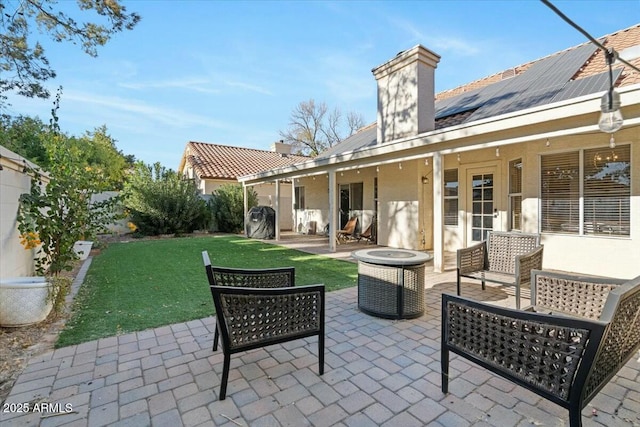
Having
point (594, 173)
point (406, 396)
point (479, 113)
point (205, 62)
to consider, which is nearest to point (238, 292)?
point (406, 396)

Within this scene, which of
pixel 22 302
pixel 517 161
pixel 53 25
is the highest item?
pixel 53 25

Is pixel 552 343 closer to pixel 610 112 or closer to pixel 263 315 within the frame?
pixel 263 315

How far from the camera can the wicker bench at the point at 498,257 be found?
4228 mm

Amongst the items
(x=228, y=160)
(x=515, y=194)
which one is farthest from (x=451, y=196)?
(x=228, y=160)

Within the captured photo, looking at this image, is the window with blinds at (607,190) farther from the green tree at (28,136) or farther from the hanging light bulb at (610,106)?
the green tree at (28,136)

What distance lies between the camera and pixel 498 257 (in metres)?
4.65

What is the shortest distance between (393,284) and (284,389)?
1.82 meters

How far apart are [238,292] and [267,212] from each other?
33.4 ft

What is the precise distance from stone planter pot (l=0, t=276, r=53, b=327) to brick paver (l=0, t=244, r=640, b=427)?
104 centimetres

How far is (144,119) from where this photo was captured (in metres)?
15.3

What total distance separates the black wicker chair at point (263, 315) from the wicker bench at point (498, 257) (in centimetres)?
270

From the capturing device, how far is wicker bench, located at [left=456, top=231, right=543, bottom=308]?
423 cm

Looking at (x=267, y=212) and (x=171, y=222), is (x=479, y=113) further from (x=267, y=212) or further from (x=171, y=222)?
(x=171, y=222)

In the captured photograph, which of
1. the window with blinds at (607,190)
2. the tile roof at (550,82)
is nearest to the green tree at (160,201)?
the tile roof at (550,82)
